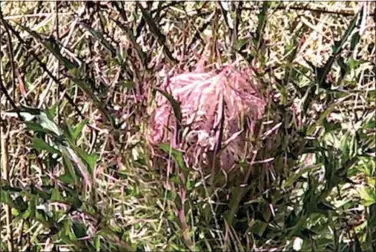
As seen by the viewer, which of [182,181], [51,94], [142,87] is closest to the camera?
[182,181]

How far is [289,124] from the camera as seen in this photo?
144 cm

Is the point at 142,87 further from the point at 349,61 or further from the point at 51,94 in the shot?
the point at 51,94

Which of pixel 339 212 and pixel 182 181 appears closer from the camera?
pixel 182 181

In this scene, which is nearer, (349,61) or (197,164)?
(197,164)

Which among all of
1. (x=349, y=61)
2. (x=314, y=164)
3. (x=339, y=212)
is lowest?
(x=339, y=212)

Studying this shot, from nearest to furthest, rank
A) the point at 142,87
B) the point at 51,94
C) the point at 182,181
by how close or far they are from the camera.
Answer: the point at 182,181
the point at 142,87
the point at 51,94

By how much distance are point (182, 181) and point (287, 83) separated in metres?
0.28

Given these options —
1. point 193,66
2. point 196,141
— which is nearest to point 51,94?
point 193,66

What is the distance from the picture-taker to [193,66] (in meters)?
1.53

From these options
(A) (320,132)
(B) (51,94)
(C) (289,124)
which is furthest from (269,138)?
(B) (51,94)

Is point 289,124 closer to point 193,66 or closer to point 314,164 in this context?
point 314,164

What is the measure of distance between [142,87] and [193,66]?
4.1 inches

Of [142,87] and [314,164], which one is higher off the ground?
[142,87]

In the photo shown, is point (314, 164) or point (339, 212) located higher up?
point (314, 164)
